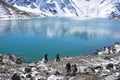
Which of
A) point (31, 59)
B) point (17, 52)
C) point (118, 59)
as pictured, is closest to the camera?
point (118, 59)

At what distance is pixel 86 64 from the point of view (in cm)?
5438

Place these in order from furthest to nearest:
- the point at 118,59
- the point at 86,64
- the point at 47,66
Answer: the point at 118,59 → the point at 86,64 → the point at 47,66

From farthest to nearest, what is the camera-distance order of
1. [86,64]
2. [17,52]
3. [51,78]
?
1. [17,52]
2. [86,64]
3. [51,78]

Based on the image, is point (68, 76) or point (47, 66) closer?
point (68, 76)

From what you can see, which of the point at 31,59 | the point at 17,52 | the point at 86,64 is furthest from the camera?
the point at 17,52

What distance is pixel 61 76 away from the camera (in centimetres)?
4144

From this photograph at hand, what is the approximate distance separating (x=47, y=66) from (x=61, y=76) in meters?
9.69

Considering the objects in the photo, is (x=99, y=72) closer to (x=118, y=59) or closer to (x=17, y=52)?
(x=118, y=59)

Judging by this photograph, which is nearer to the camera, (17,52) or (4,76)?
(4,76)

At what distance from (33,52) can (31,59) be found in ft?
40.4

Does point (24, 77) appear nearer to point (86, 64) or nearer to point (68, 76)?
point (68, 76)

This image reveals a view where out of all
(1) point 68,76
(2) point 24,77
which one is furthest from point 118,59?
(2) point 24,77

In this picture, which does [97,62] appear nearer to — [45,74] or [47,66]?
[47,66]

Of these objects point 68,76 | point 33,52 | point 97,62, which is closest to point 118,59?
point 97,62
